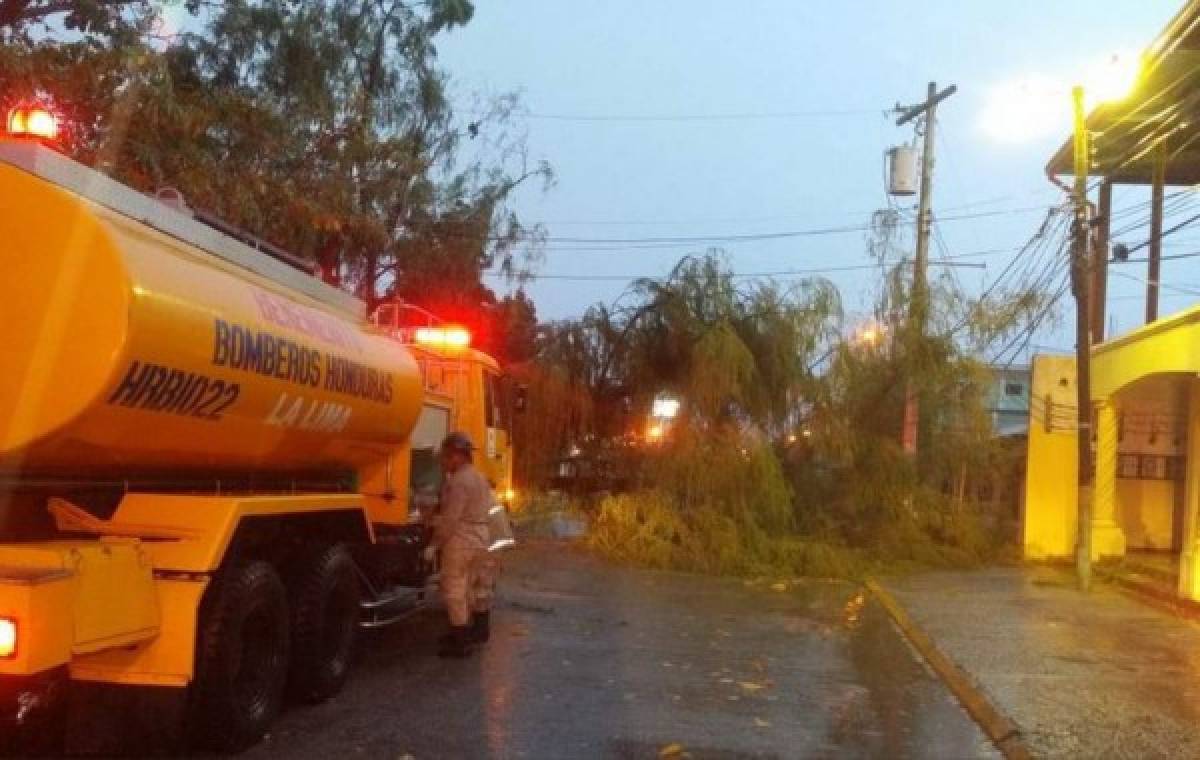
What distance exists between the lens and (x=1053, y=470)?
64.1ft

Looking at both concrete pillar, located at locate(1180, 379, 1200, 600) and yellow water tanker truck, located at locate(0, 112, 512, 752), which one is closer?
yellow water tanker truck, located at locate(0, 112, 512, 752)

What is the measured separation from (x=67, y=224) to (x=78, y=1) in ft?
28.2

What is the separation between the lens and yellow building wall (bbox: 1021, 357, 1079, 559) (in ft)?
64.0

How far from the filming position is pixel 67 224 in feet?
17.9

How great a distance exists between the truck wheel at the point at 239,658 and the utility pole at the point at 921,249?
14.0m


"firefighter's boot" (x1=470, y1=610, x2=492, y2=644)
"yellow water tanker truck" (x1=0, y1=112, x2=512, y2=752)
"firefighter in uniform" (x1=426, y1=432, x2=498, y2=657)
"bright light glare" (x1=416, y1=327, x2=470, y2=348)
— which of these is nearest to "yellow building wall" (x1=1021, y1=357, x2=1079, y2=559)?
"bright light glare" (x1=416, y1=327, x2=470, y2=348)

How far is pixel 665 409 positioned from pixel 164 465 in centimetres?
1331

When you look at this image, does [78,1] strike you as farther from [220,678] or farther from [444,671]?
[220,678]

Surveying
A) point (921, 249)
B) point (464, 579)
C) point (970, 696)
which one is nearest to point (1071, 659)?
point (970, 696)

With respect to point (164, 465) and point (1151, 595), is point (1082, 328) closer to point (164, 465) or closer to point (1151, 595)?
point (1151, 595)

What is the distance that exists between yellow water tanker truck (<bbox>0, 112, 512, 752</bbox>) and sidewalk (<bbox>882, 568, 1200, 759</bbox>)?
15.6 ft

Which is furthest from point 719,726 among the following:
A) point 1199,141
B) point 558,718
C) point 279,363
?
point 1199,141

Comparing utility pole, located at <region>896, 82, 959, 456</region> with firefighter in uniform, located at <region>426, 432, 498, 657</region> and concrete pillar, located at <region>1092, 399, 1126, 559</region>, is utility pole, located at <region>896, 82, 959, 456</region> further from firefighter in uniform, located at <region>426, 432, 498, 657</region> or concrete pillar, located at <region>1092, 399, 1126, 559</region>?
firefighter in uniform, located at <region>426, 432, 498, 657</region>

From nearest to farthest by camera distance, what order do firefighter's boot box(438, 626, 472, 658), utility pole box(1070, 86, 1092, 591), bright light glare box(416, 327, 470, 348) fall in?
firefighter's boot box(438, 626, 472, 658) → bright light glare box(416, 327, 470, 348) → utility pole box(1070, 86, 1092, 591)
